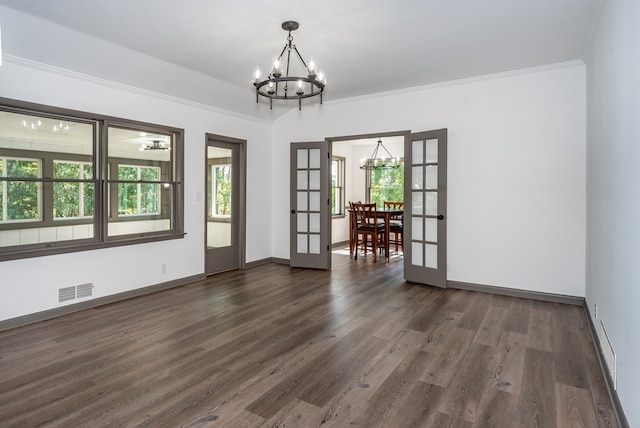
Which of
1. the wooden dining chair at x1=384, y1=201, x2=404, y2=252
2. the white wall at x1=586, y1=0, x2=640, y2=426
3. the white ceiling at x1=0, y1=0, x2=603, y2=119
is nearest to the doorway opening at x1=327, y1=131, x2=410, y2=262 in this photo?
the wooden dining chair at x1=384, y1=201, x2=404, y2=252

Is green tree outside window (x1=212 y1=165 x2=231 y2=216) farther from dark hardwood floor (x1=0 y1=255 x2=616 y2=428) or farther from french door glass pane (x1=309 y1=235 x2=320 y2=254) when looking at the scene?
dark hardwood floor (x1=0 y1=255 x2=616 y2=428)

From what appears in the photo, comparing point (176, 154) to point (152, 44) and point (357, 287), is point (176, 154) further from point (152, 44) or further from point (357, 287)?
point (357, 287)

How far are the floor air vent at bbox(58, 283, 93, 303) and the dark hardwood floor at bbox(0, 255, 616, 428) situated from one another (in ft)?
0.79

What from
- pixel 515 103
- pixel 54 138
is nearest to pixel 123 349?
pixel 54 138

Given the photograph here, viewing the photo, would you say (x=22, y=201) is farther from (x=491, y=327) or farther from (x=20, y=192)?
(x=491, y=327)

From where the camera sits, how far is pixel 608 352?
264 cm

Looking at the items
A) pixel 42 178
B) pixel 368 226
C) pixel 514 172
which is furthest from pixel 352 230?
pixel 42 178

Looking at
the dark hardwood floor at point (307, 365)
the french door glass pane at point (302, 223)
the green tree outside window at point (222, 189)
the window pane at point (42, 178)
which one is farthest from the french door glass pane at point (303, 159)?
the window pane at point (42, 178)

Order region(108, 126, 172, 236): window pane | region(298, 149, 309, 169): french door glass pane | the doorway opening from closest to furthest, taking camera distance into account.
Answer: region(108, 126, 172, 236): window pane, region(298, 149, 309, 169): french door glass pane, the doorway opening

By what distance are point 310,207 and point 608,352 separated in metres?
4.51

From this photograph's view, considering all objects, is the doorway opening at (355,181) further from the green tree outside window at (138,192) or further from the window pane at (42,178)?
the window pane at (42,178)

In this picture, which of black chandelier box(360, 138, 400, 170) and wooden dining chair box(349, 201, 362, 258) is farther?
black chandelier box(360, 138, 400, 170)

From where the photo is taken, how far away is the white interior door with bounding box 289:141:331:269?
6.32m

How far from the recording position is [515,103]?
15.5 ft
